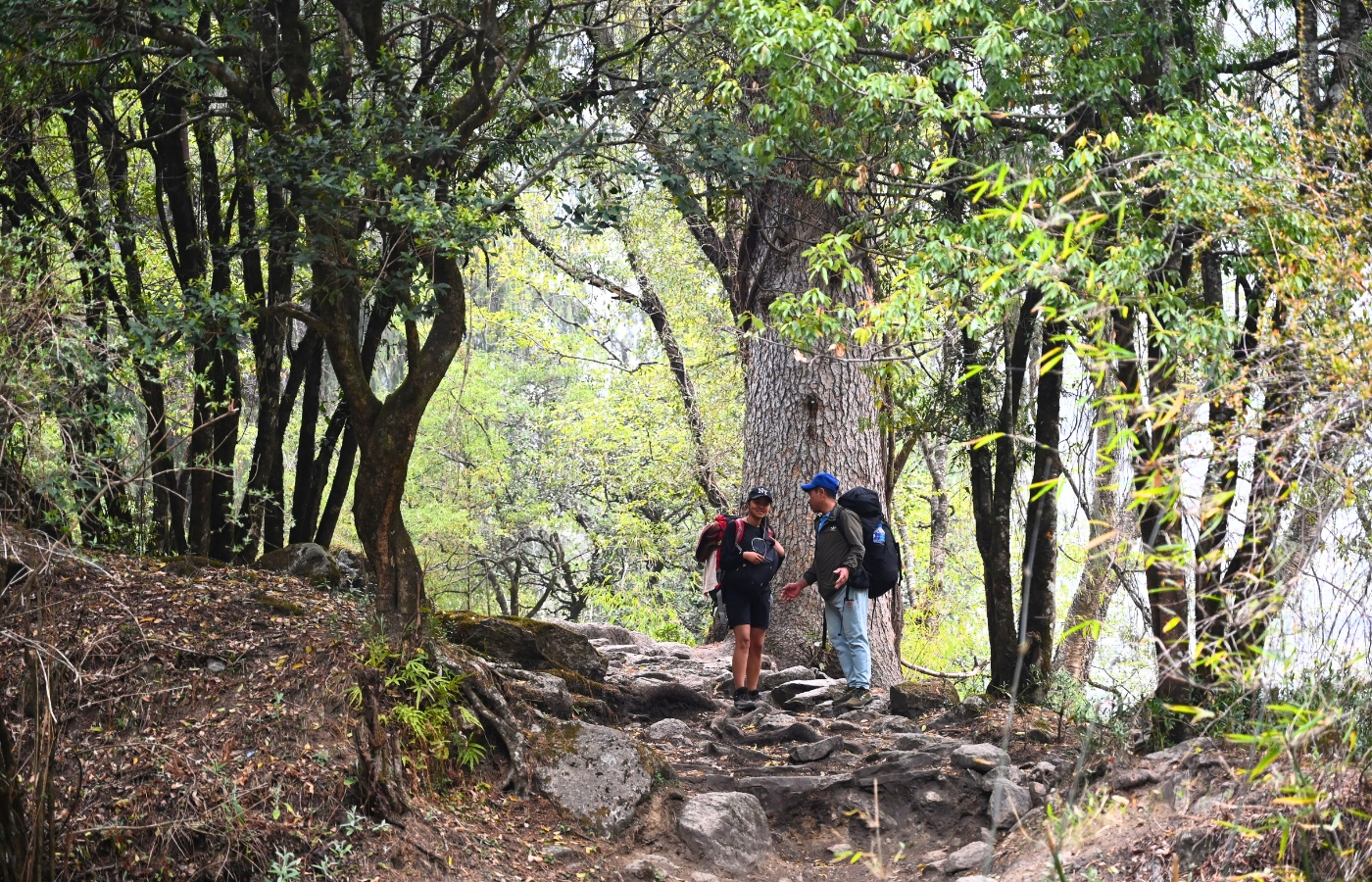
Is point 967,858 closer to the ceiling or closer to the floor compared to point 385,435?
closer to the floor

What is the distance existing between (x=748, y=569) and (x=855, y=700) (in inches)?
52.4

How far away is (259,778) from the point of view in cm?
523

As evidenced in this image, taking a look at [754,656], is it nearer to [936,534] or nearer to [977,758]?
[977,758]

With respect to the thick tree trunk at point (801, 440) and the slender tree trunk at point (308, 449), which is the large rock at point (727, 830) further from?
the slender tree trunk at point (308, 449)

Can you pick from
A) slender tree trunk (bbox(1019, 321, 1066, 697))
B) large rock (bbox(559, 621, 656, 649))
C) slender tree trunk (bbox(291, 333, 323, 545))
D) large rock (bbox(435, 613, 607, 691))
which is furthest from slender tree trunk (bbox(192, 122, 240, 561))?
slender tree trunk (bbox(1019, 321, 1066, 697))

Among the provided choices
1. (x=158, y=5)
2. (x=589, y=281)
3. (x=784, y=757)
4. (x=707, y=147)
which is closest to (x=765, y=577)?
(x=784, y=757)

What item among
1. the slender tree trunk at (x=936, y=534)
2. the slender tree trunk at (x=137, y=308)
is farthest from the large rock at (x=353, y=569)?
the slender tree trunk at (x=936, y=534)

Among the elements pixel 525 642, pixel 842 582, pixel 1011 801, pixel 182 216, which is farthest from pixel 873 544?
pixel 182 216

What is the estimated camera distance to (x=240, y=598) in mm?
7027

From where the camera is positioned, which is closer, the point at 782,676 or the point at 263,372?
the point at 263,372

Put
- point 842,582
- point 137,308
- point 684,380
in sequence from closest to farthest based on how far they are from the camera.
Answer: point 137,308 → point 842,582 → point 684,380

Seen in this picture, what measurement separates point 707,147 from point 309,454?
14.3ft

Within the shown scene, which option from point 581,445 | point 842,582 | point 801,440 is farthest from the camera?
point 581,445

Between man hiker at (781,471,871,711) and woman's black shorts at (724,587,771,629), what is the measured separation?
0.28 meters
